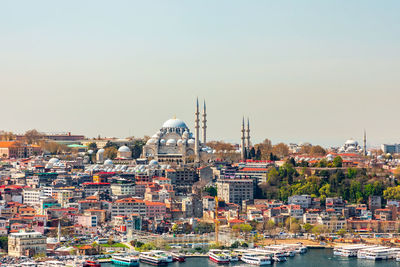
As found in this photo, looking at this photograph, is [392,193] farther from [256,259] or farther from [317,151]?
[317,151]

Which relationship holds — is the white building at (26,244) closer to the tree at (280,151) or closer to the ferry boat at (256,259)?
the ferry boat at (256,259)

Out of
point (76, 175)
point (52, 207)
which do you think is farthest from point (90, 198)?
point (76, 175)

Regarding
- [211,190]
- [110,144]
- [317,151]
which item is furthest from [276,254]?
[110,144]

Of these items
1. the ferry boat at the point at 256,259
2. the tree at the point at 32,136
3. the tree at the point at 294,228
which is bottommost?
the ferry boat at the point at 256,259

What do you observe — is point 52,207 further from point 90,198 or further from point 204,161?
point 204,161

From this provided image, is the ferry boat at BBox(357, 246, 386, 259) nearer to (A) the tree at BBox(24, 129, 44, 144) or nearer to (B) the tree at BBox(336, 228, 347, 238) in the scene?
(B) the tree at BBox(336, 228, 347, 238)

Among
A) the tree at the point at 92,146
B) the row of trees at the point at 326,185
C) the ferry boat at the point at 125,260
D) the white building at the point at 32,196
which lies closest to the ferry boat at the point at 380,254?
the row of trees at the point at 326,185
